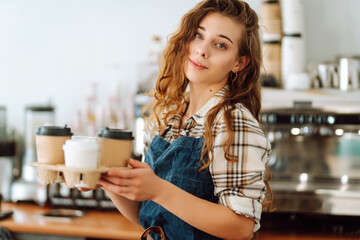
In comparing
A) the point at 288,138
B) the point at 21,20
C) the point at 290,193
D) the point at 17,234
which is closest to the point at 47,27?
the point at 21,20

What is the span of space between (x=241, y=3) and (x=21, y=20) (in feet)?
6.32

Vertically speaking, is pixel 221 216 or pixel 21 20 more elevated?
pixel 21 20

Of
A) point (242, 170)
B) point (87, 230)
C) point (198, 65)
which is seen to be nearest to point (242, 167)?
point (242, 170)

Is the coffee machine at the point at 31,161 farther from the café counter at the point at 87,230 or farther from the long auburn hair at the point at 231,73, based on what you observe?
the long auburn hair at the point at 231,73

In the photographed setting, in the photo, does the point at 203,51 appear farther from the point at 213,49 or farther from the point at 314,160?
the point at 314,160

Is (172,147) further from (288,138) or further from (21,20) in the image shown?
(21,20)

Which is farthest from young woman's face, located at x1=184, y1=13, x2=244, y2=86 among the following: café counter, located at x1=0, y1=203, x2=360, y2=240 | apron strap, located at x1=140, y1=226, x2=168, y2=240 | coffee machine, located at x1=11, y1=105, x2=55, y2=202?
coffee machine, located at x1=11, y1=105, x2=55, y2=202

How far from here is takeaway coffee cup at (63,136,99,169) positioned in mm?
774

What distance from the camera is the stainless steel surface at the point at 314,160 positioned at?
1.72 metres

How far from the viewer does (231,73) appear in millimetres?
1045

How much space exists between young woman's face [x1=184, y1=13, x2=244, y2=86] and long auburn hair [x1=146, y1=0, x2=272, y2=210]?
Result: 0.06 feet

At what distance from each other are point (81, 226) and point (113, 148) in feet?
3.73

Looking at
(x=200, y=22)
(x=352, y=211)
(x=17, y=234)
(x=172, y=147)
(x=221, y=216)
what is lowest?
(x=17, y=234)

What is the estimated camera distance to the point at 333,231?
182cm
